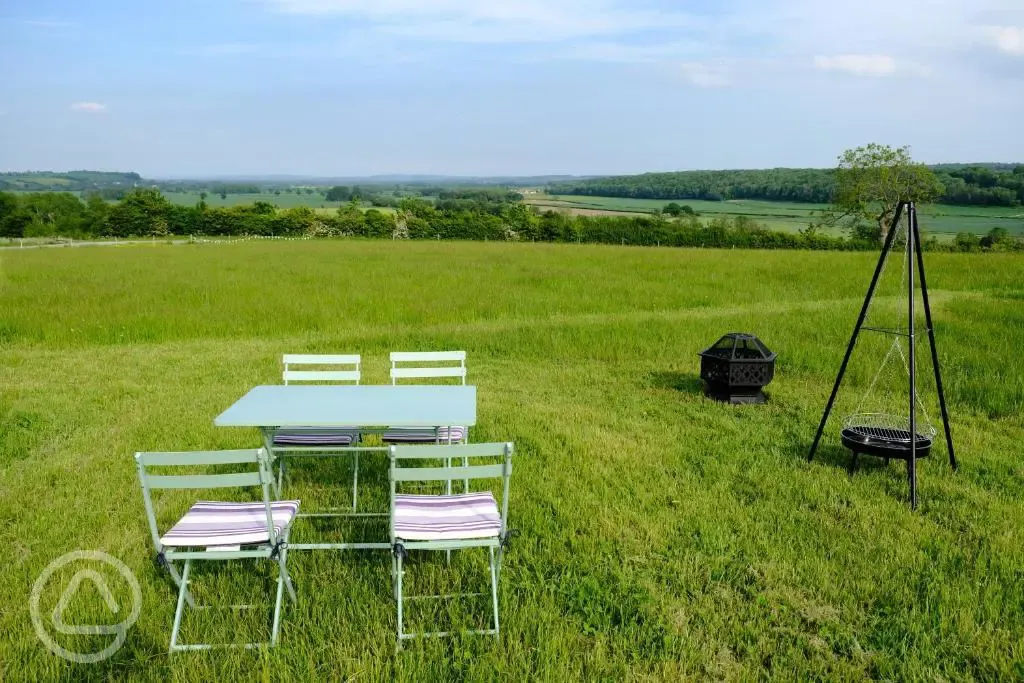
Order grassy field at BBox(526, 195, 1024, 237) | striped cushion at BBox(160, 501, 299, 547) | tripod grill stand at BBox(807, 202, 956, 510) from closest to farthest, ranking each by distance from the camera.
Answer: striped cushion at BBox(160, 501, 299, 547), tripod grill stand at BBox(807, 202, 956, 510), grassy field at BBox(526, 195, 1024, 237)

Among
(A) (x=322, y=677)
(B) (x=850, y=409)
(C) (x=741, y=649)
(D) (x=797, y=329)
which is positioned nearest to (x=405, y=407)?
(A) (x=322, y=677)

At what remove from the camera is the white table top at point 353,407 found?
15.1 ft

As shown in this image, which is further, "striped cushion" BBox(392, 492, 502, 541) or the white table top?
the white table top

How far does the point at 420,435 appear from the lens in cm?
584

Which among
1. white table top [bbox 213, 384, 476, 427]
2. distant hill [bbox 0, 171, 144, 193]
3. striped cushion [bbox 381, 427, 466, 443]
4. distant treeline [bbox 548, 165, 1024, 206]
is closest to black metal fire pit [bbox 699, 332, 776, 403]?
striped cushion [bbox 381, 427, 466, 443]

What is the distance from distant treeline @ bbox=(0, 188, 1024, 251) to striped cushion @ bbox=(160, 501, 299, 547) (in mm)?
45750

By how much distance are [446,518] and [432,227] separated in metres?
53.2

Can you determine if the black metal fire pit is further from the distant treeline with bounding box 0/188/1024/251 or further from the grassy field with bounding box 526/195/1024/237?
the grassy field with bounding box 526/195/1024/237

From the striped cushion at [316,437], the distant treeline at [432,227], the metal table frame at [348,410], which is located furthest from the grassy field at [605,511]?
the distant treeline at [432,227]

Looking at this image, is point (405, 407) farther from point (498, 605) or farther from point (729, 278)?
point (729, 278)

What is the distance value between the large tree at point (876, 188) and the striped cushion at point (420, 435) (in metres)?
52.1

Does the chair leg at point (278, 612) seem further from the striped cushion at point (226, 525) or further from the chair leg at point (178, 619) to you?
the chair leg at point (178, 619)

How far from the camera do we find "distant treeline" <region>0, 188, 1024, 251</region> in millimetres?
49469

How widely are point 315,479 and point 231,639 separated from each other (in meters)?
2.40
